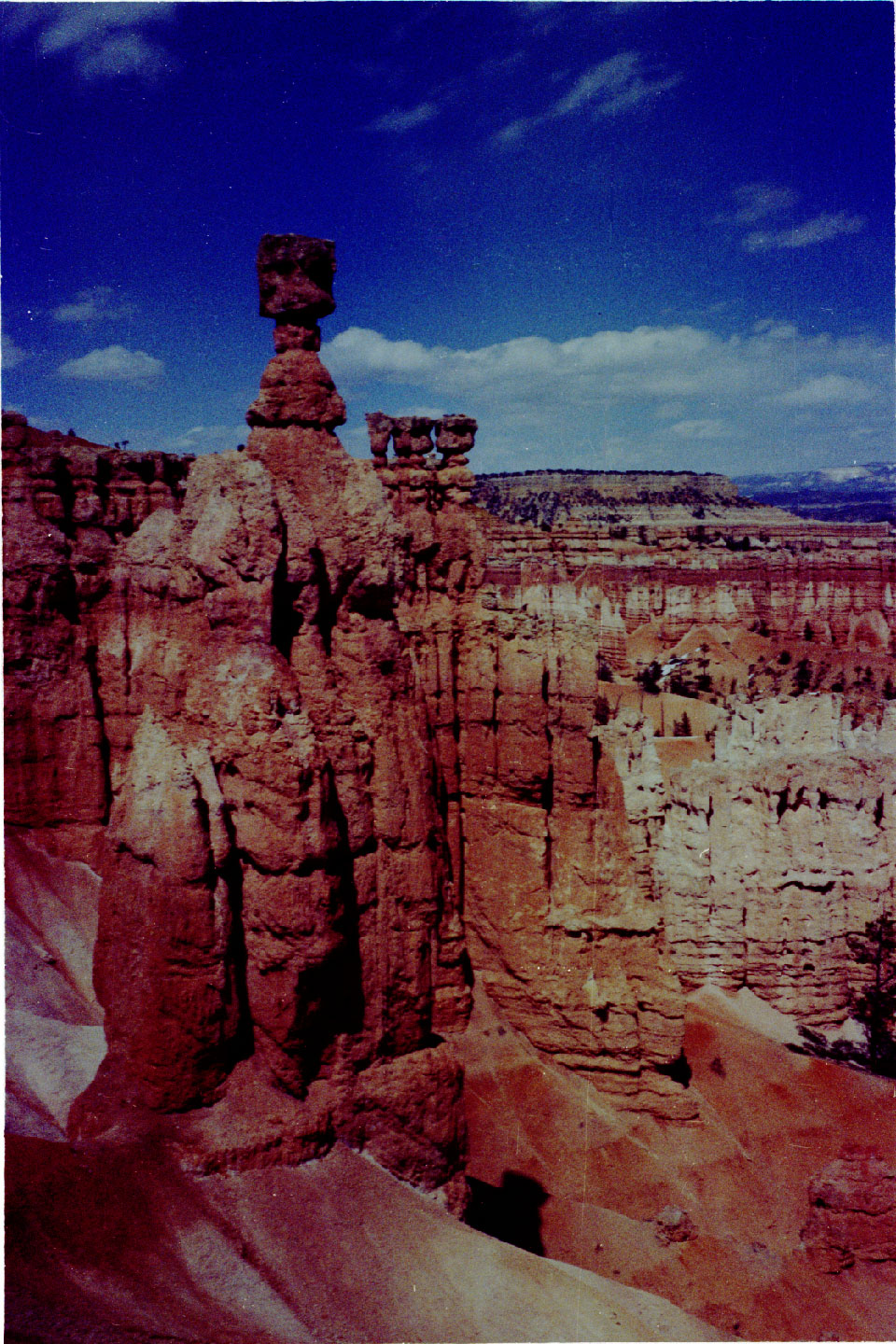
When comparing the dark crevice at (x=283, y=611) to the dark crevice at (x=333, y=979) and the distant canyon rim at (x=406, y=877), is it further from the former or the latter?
the dark crevice at (x=333, y=979)

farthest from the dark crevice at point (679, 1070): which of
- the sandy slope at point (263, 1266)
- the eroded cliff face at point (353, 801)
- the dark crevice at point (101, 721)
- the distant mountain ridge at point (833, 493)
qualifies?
the distant mountain ridge at point (833, 493)

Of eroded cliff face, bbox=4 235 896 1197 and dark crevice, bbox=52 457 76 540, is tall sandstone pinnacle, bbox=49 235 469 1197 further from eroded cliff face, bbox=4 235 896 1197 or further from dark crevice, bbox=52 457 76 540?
dark crevice, bbox=52 457 76 540

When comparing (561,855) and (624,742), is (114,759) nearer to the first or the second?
(561,855)

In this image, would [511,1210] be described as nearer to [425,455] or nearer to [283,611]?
[283,611]

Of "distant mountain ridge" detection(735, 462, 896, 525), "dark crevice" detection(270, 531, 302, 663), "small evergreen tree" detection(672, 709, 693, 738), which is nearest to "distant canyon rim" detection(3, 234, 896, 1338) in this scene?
"dark crevice" detection(270, 531, 302, 663)

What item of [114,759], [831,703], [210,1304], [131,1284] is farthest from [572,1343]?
[831,703]

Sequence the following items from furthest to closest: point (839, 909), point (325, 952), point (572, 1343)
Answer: point (839, 909)
point (325, 952)
point (572, 1343)

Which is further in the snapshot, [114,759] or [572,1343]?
[114,759]
